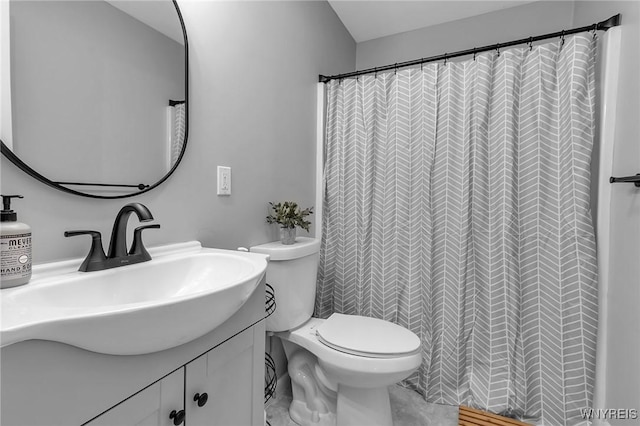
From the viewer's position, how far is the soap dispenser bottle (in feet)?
1.94

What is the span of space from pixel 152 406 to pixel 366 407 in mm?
1000

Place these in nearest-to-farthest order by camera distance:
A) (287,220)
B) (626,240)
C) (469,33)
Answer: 1. (626,240)
2. (287,220)
3. (469,33)

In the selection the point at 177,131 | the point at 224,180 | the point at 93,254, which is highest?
the point at 177,131

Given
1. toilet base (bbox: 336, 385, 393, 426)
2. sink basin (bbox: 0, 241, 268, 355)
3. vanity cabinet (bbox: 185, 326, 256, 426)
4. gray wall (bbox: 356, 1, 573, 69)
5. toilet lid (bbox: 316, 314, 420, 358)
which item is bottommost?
toilet base (bbox: 336, 385, 393, 426)

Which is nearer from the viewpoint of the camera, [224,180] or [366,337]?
[224,180]

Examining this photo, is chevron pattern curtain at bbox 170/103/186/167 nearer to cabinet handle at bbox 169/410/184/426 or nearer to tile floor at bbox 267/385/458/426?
cabinet handle at bbox 169/410/184/426

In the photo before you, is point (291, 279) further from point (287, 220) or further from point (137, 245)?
point (137, 245)

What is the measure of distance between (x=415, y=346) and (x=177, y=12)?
1.52 m

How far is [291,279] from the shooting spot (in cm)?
137

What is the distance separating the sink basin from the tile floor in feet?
3.30

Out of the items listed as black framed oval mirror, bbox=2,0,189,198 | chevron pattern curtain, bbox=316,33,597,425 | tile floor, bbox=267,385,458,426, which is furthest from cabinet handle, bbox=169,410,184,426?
chevron pattern curtain, bbox=316,33,597,425

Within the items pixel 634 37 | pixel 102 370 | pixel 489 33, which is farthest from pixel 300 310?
pixel 489 33

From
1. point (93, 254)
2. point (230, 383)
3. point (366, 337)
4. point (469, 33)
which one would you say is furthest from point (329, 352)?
point (469, 33)

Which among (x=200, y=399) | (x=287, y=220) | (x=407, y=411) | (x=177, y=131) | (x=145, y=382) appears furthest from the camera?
(x=407, y=411)
